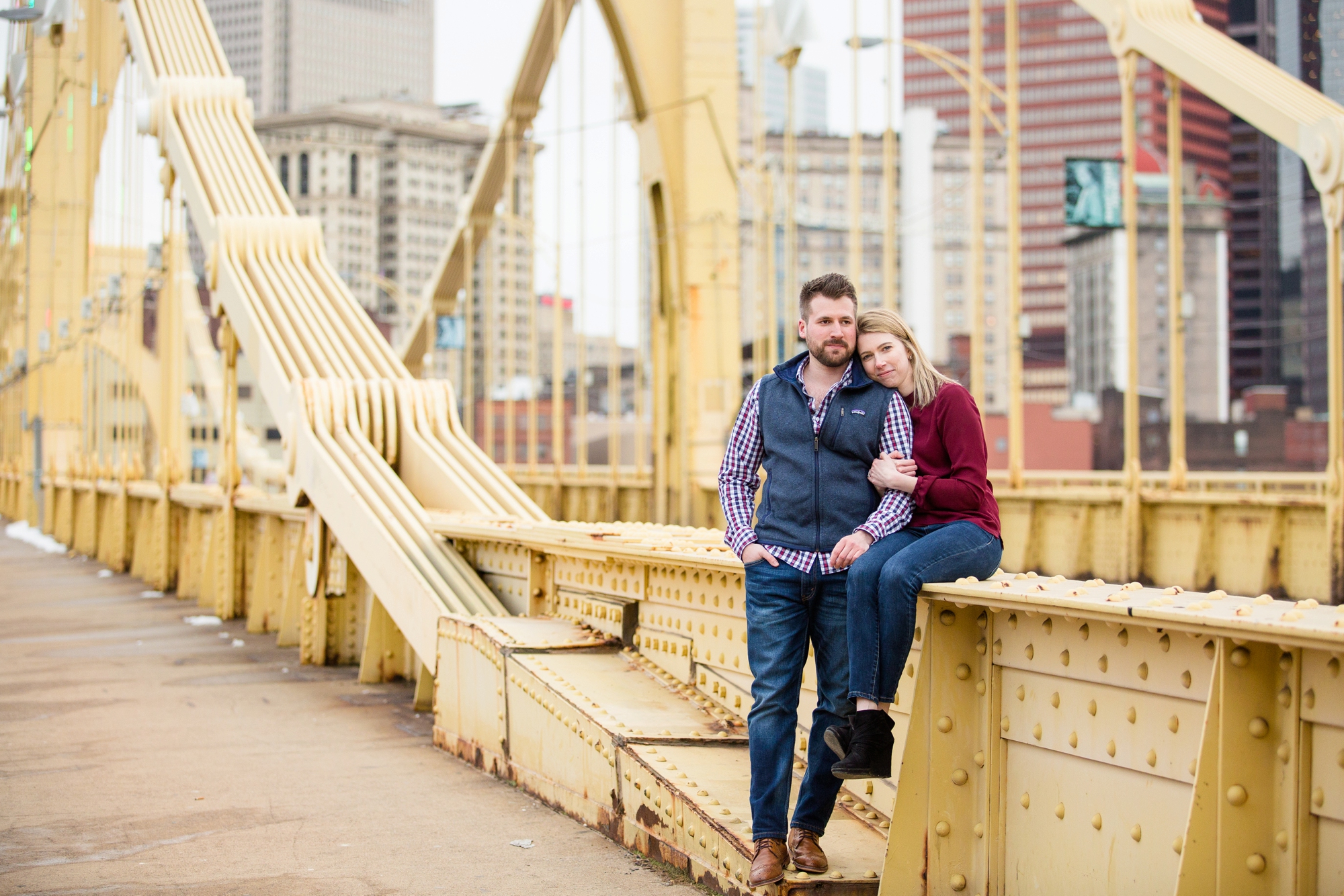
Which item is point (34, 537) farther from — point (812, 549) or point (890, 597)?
point (890, 597)

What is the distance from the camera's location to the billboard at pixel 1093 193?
1617 cm

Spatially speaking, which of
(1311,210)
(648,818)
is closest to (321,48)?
(1311,210)

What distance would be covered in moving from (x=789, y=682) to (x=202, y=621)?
9711 mm

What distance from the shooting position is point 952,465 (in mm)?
3758

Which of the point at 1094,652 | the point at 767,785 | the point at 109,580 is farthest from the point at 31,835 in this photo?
the point at 109,580

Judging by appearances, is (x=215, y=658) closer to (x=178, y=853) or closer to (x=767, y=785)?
(x=178, y=853)

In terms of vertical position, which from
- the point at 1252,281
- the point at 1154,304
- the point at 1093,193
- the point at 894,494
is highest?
the point at 1252,281

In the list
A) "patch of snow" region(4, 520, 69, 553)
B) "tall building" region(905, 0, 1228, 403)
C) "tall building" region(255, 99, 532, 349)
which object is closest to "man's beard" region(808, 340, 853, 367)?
"patch of snow" region(4, 520, 69, 553)

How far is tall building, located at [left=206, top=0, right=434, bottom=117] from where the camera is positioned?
6786 inches

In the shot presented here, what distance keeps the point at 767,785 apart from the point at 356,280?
4393 inches

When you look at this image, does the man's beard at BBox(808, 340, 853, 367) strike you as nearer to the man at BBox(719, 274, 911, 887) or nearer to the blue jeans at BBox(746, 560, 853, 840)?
the man at BBox(719, 274, 911, 887)

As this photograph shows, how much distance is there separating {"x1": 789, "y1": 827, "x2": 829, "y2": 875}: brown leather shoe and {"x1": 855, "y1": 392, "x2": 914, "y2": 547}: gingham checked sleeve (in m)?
0.81

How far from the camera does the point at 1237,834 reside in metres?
2.87

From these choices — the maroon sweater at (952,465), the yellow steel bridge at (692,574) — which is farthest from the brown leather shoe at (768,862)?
the maroon sweater at (952,465)
